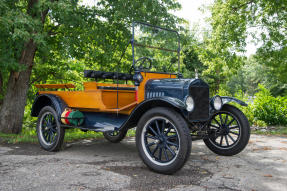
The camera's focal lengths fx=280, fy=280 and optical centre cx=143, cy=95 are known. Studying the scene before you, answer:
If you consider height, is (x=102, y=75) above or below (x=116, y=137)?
above

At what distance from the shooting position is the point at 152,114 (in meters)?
4.04

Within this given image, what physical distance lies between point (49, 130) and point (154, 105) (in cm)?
261

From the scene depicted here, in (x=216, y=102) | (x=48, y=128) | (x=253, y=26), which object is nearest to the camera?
(x=216, y=102)

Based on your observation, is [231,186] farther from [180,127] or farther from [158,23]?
[158,23]

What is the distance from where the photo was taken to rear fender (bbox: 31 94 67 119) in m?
5.49

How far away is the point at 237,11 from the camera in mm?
13625

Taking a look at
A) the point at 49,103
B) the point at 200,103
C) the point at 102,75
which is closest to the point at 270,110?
the point at 200,103

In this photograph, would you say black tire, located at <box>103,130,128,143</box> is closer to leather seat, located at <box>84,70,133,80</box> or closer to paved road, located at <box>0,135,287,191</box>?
paved road, located at <box>0,135,287,191</box>

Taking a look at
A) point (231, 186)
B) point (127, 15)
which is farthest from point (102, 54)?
point (231, 186)

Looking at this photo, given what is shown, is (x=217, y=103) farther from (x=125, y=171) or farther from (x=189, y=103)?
(x=125, y=171)

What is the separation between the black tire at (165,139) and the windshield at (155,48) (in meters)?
1.26

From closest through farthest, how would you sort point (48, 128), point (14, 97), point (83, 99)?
point (83, 99) < point (48, 128) < point (14, 97)

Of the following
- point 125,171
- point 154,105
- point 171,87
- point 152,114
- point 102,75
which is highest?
point 102,75

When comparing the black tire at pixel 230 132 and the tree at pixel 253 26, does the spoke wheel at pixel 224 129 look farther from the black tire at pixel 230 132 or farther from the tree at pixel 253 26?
the tree at pixel 253 26
